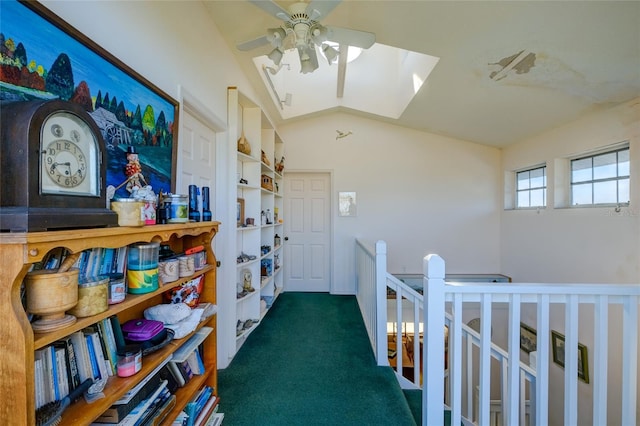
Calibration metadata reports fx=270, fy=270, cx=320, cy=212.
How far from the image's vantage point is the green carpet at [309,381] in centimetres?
169

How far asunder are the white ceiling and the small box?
1.00 meters

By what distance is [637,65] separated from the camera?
2053mm

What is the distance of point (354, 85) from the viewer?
405 centimetres

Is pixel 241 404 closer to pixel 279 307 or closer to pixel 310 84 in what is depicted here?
pixel 279 307

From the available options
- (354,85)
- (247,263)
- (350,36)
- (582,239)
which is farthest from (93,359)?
(354,85)

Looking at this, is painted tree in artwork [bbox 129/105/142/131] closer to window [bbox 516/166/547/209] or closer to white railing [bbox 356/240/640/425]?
white railing [bbox 356/240/640/425]

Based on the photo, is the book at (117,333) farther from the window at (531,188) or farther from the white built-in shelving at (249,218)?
the window at (531,188)

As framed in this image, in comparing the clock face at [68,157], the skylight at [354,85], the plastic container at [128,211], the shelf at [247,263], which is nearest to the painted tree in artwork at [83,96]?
the clock face at [68,157]

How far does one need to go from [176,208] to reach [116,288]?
429mm

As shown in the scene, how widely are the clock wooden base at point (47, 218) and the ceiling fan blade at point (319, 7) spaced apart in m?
1.44

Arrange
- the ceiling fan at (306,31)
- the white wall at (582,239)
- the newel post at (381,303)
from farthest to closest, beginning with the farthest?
the white wall at (582,239) → the newel post at (381,303) → the ceiling fan at (306,31)

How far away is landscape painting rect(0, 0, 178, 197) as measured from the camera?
2.49ft

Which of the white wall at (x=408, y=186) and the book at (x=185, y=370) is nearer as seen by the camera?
the book at (x=185, y=370)

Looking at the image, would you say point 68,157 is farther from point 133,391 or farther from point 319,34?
point 319,34
